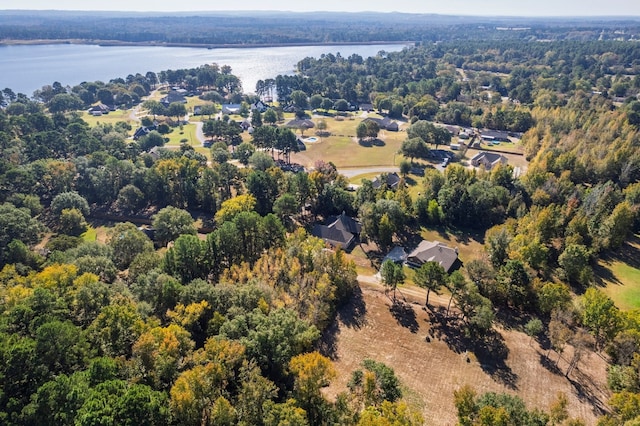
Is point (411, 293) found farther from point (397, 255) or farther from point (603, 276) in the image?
point (603, 276)

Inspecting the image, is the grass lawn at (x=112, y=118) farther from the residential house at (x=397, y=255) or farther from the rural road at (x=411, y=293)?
the rural road at (x=411, y=293)

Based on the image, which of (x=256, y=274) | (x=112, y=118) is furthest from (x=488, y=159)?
(x=112, y=118)

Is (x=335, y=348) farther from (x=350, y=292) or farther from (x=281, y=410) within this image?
(x=281, y=410)

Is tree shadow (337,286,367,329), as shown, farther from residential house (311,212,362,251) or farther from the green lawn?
the green lawn

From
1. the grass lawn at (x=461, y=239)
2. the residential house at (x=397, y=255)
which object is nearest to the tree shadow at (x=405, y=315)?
the residential house at (x=397, y=255)

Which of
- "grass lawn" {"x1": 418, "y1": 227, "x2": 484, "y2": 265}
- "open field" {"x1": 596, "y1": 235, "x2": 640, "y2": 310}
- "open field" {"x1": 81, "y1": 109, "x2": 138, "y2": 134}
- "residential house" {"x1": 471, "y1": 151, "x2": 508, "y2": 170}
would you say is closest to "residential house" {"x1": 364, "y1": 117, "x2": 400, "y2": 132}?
"residential house" {"x1": 471, "y1": 151, "x2": 508, "y2": 170}

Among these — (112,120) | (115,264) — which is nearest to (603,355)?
(115,264)
